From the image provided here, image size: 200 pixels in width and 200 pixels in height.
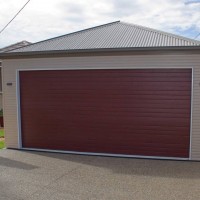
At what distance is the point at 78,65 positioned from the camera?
7957mm

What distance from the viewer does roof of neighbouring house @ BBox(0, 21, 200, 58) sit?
7316 millimetres

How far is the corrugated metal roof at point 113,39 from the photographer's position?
750cm

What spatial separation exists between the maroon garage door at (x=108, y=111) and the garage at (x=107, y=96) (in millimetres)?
27

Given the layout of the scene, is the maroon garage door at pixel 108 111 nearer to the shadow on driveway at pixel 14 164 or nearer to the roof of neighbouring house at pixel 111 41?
the roof of neighbouring house at pixel 111 41

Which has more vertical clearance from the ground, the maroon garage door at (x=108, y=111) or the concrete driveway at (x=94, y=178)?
the maroon garage door at (x=108, y=111)

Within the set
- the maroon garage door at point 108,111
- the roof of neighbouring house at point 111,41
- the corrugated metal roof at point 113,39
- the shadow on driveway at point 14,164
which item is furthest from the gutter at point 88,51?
the shadow on driveway at point 14,164

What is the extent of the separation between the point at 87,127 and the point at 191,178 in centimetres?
337

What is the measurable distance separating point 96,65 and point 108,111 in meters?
1.41

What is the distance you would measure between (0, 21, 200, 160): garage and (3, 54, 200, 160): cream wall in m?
0.03

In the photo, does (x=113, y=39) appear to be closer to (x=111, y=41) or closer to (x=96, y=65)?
(x=111, y=41)

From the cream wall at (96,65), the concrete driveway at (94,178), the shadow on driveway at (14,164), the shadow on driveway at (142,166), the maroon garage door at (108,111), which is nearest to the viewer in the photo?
the concrete driveway at (94,178)

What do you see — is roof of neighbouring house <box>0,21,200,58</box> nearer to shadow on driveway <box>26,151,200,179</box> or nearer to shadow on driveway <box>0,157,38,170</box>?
shadow on driveway <box>26,151,200,179</box>

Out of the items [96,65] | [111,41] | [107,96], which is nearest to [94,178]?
[107,96]

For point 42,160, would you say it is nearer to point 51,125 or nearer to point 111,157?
point 51,125
